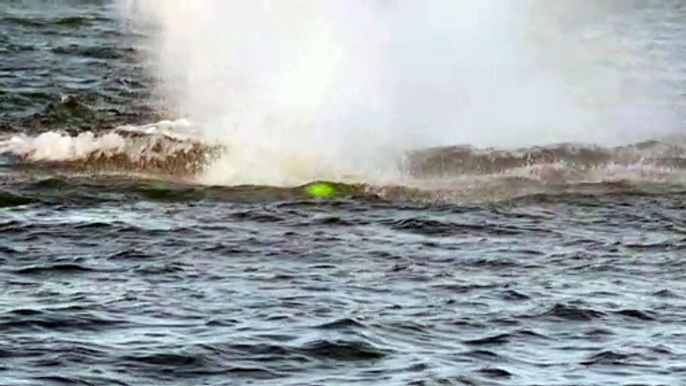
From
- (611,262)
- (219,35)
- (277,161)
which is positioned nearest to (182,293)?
(611,262)

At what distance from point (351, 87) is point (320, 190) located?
4.51 metres

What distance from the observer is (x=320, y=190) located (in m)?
21.6

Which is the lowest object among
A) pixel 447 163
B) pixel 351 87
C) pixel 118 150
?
pixel 447 163

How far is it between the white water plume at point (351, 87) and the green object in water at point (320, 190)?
1.58 ft

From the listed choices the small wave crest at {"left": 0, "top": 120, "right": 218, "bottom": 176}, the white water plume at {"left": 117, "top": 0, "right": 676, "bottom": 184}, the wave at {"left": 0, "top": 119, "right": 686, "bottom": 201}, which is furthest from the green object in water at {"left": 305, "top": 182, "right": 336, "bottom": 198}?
the small wave crest at {"left": 0, "top": 120, "right": 218, "bottom": 176}

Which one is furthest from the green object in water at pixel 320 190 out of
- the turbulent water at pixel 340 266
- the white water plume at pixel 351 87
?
the white water plume at pixel 351 87

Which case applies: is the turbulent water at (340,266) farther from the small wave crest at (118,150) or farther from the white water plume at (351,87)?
the white water plume at (351,87)

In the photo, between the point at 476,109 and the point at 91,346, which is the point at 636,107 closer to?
the point at 476,109

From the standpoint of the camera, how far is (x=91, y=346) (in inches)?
559

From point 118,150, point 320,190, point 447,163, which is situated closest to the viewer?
point 320,190

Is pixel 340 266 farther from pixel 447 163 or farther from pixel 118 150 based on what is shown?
pixel 118 150

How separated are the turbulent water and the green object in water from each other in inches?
4.1

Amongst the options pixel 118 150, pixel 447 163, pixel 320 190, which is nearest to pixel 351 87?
pixel 447 163

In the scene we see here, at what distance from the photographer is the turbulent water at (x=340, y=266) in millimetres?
13859
